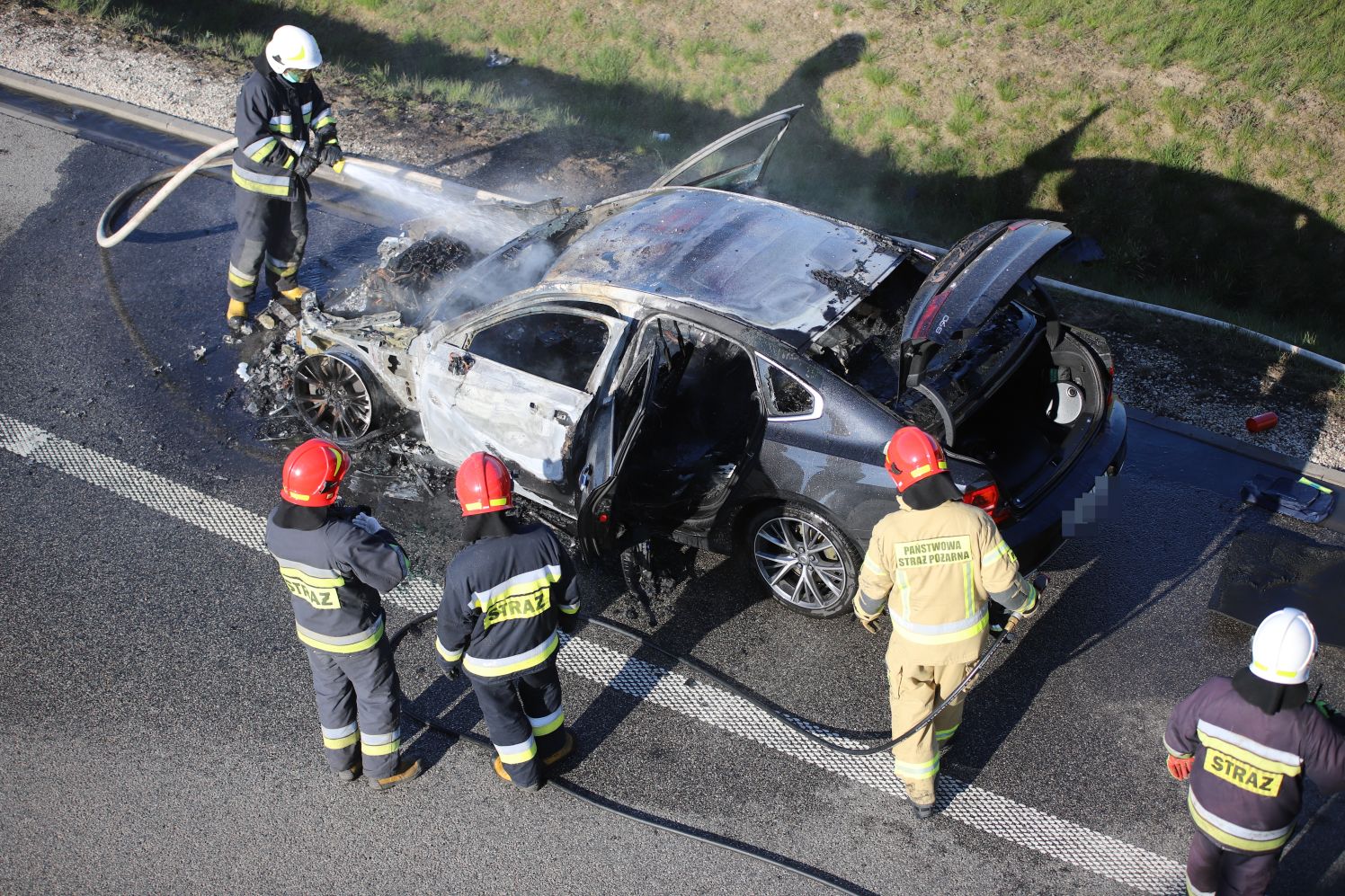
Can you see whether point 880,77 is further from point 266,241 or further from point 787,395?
point 787,395

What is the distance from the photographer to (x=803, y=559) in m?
5.38

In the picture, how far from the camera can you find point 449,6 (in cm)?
1432

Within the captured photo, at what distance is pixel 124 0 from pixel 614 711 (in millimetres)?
13016

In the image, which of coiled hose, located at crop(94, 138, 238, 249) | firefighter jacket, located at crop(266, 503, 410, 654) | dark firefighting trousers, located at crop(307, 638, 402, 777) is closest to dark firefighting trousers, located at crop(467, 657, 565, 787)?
dark firefighting trousers, located at crop(307, 638, 402, 777)

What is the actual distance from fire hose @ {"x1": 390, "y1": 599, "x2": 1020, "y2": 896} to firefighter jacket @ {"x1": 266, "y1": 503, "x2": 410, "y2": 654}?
3.08 ft

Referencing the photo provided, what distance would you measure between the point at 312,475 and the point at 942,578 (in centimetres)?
253

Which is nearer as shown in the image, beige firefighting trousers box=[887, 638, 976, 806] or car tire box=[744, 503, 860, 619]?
beige firefighting trousers box=[887, 638, 976, 806]

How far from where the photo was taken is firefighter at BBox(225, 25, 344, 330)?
24.3ft

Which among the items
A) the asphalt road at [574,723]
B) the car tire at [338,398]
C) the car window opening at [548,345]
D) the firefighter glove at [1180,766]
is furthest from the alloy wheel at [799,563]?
the car tire at [338,398]

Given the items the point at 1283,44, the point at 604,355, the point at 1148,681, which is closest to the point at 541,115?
the point at 604,355

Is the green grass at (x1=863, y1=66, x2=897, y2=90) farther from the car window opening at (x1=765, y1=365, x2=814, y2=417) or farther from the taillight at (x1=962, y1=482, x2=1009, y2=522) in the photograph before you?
the taillight at (x1=962, y1=482, x2=1009, y2=522)

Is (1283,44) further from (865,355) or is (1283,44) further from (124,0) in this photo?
(124,0)

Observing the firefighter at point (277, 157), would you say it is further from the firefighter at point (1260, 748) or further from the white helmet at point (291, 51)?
the firefighter at point (1260, 748)

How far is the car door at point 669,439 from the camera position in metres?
5.14
